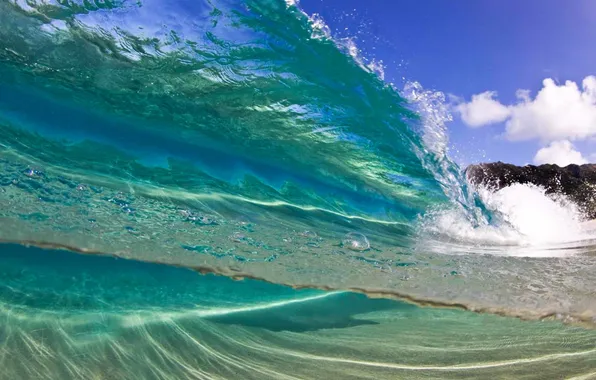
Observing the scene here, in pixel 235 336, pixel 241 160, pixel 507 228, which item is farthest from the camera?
pixel 507 228

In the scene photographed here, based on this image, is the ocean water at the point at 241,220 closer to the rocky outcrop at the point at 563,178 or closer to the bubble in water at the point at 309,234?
the bubble in water at the point at 309,234

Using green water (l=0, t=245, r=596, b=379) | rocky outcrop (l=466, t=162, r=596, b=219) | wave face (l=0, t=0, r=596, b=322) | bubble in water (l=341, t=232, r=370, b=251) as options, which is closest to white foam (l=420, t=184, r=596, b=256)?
wave face (l=0, t=0, r=596, b=322)

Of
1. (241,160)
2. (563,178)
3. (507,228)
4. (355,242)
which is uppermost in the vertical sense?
(563,178)

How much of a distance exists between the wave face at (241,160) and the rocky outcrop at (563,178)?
14.2 ft

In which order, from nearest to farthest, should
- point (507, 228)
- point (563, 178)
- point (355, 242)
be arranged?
point (355, 242), point (507, 228), point (563, 178)

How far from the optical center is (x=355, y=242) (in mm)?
3637

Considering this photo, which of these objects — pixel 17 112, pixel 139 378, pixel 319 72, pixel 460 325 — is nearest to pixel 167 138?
pixel 17 112

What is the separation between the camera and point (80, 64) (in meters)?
2.72

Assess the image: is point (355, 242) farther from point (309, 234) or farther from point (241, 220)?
point (241, 220)

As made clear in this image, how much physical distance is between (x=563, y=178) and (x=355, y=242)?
27.0 ft

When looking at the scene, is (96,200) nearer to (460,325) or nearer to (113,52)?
(113,52)

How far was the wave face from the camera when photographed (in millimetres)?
2611

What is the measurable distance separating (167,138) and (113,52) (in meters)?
0.82

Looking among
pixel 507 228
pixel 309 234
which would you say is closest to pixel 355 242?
pixel 309 234
